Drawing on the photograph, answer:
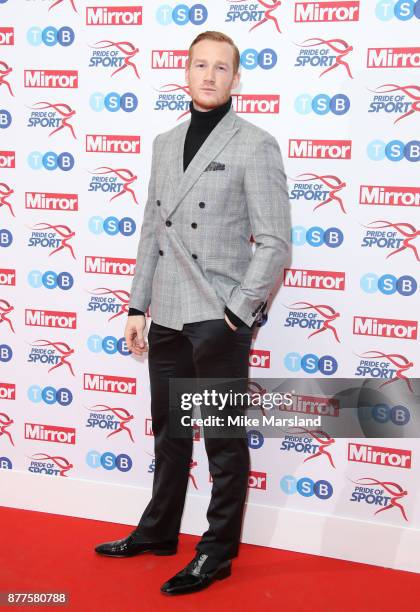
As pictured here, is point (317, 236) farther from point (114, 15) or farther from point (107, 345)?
point (114, 15)

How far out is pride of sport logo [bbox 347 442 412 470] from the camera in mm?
3053

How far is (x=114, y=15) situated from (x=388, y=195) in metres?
1.45

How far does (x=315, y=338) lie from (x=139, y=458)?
1046mm

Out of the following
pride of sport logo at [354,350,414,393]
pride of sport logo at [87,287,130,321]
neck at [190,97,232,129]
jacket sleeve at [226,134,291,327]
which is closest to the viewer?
jacket sleeve at [226,134,291,327]

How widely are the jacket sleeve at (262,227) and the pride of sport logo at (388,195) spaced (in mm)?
486

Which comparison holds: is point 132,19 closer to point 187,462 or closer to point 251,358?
point 251,358

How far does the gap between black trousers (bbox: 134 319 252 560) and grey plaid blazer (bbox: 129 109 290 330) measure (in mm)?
92

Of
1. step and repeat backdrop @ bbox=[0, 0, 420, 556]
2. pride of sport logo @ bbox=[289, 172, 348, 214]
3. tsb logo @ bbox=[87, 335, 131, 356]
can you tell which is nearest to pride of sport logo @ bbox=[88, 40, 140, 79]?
step and repeat backdrop @ bbox=[0, 0, 420, 556]

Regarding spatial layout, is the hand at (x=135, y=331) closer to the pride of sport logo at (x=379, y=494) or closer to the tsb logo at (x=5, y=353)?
the tsb logo at (x=5, y=353)

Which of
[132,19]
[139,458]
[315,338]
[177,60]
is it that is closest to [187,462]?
[139,458]

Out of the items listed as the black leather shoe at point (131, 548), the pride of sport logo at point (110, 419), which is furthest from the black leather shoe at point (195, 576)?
the pride of sport logo at point (110, 419)

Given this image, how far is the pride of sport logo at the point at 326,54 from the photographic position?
9.50ft

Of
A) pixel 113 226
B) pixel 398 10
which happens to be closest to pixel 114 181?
pixel 113 226

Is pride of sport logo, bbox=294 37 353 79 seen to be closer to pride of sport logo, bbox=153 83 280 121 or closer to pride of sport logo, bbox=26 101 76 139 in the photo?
pride of sport logo, bbox=153 83 280 121
